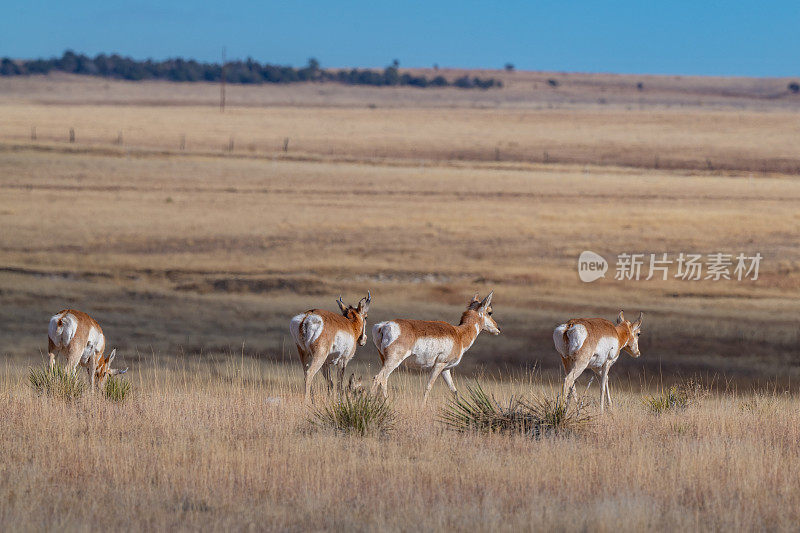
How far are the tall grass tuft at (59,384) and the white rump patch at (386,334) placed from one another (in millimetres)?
3592

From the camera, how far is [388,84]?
183 metres

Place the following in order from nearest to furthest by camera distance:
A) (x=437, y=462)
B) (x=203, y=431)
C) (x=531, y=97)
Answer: (x=437, y=462) → (x=203, y=431) → (x=531, y=97)

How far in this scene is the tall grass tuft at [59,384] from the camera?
11727 mm

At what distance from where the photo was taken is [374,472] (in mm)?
8539

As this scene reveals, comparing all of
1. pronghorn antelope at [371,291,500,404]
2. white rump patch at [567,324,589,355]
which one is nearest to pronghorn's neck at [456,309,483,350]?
pronghorn antelope at [371,291,500,404]

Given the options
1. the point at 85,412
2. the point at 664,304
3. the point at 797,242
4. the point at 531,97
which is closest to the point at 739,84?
the point at 531,97

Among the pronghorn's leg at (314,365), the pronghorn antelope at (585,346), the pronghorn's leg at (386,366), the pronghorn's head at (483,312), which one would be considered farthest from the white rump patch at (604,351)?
the pronghorn's leg at (314,365)

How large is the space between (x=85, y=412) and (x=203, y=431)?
171 cm

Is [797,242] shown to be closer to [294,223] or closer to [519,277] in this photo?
[519,277]

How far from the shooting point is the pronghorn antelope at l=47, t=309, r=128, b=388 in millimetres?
12234
